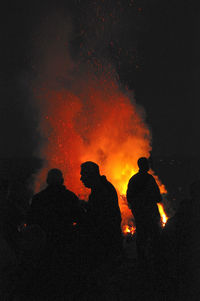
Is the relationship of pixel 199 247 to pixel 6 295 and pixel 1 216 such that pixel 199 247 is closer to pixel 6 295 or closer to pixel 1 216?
pixel 6 295

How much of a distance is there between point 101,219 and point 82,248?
0.51 metres

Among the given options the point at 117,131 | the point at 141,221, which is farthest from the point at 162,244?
the point at 117,131

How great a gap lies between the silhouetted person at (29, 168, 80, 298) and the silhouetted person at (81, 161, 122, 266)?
8.8 inches

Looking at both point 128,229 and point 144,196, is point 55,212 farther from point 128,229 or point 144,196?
point 128,229

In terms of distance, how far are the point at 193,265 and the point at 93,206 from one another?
1.45 metres

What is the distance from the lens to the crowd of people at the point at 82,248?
10.5 feet

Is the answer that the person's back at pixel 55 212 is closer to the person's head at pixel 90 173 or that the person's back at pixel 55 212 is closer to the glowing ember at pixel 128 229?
the person's head at pixel 90 173

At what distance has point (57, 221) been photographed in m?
3.81

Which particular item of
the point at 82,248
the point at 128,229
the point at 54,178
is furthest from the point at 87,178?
the point at 128,229

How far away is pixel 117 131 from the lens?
17.9 meters

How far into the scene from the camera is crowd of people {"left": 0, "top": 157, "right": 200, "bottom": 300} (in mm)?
3189

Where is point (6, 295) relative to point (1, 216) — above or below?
below

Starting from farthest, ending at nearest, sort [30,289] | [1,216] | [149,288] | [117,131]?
[117,131]
[1,216]
[149,288]
[30,289]

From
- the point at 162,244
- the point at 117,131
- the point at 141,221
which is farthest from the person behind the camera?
the point at 117,131
